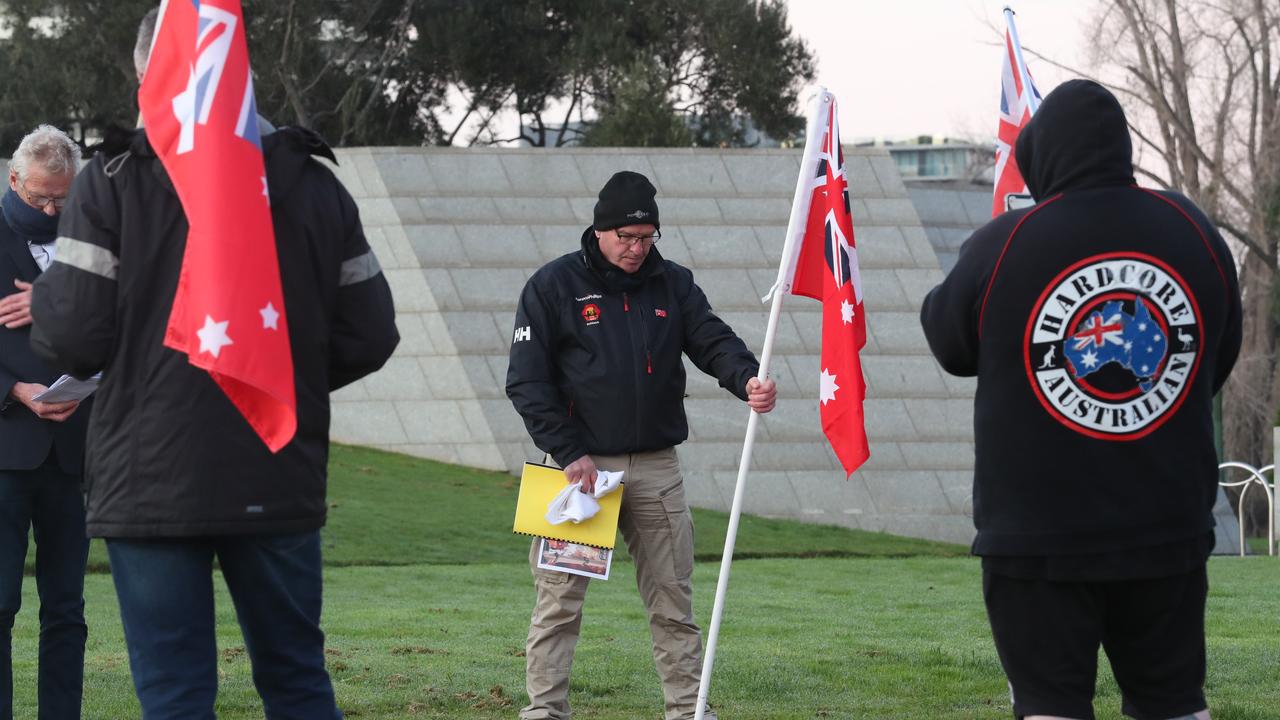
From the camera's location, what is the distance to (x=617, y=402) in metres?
6.08

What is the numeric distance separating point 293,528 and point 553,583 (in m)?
2.38

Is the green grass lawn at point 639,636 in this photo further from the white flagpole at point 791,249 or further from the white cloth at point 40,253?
the white cloth at point 40,253

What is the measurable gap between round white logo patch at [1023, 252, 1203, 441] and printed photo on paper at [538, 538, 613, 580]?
8.58ft

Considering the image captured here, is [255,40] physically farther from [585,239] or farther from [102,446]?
[102,446]

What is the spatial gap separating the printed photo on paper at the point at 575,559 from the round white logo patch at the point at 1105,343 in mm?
2617

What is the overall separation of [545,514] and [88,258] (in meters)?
2.68

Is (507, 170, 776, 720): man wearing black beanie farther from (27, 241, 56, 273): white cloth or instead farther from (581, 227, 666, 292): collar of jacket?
(27, 241, 56, 273): white cloth

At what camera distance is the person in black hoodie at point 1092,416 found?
12.5 ft

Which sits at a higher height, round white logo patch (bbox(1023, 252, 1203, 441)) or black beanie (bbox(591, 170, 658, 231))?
black beanie (bbox(591, 170, 658, 231))

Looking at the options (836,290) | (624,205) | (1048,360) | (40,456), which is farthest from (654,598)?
(1048,360)

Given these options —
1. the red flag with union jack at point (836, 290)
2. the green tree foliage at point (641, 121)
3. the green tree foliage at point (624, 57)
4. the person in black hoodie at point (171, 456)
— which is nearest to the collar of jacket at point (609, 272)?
the red flag with union jack at point (836, 290)

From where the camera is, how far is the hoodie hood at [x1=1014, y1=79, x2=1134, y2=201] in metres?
3.91

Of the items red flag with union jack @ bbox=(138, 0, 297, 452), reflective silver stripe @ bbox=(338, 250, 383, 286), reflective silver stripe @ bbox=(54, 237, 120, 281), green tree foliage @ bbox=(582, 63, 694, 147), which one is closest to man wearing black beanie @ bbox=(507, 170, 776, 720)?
reflective silver stripe @ bbox=(338, 250, 383, 286)

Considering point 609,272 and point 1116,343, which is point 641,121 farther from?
point 1116,343
